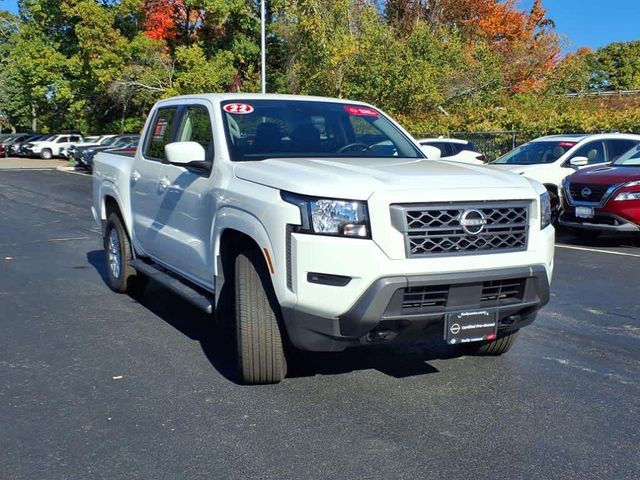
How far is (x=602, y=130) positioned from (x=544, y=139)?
538 centimetres

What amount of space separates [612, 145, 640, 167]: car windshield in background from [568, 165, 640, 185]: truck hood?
0.65 ft

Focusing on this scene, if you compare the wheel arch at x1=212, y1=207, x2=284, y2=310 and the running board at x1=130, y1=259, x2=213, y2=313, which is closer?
the wheel arch at x1=212, y1=207, x2=284, y2=310

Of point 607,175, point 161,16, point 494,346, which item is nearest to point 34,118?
point 161,16

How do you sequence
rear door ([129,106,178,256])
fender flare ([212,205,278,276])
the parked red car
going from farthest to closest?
1. the parked red car
2. rear door ([129,106,178,256])
3. fender flare ([212,205,278,276])

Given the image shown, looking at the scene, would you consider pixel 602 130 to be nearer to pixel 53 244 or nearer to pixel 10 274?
pixel 53 244

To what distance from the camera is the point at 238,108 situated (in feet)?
18.5

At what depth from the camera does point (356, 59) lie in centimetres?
2734

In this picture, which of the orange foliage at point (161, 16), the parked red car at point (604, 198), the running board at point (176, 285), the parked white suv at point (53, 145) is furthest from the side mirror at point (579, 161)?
the parked white suv at point (53, 145)

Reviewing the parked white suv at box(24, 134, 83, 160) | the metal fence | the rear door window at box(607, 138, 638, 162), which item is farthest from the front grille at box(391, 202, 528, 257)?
the parked white suv at box(24, 134, 83, 160)

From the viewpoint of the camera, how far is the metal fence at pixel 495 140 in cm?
2178

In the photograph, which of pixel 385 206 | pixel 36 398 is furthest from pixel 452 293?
pixel 36 398

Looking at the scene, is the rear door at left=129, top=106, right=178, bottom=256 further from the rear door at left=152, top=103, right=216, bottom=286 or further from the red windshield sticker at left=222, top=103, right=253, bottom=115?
the red windshield sticker at left=222, top=103, right=253, bottom=115

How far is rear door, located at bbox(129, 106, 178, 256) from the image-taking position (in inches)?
252

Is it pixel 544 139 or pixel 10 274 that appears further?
pixel 544 139
